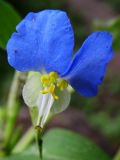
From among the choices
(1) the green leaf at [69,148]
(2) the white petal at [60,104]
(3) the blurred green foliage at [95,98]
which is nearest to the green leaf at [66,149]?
(1) the green leaf at [69,148]

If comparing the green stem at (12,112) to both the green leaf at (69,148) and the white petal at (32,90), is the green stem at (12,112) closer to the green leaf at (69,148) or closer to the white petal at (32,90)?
the green leaf at (69,148)

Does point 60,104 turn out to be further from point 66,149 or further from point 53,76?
point 66,149

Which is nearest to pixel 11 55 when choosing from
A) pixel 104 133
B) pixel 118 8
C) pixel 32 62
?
pixel 32 62

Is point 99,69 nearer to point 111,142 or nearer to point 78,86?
point 78,86

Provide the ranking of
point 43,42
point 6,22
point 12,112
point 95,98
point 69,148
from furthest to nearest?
point 95,98, point 12,112, point 69,148, point 6,22, point 43,42

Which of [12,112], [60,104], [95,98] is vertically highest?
[60,104]

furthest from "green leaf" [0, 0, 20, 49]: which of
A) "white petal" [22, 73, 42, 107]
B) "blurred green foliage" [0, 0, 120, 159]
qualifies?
"blurred green foliage" [0, 0, 120, 159]

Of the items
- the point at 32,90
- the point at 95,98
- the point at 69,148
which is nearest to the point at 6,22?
the point at 32,90
